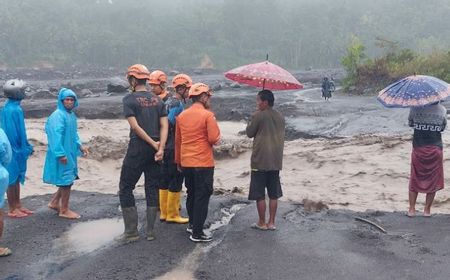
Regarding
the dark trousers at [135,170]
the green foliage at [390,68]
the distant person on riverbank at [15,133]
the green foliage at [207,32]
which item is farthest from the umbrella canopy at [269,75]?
the green foliage at [207,32]

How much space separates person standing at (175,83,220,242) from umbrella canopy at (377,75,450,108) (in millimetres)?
2303

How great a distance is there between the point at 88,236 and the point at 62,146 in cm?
113

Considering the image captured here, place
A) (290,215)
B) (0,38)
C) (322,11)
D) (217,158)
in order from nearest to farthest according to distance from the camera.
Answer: (290,215)
(217,158)
(0,38)
(322,11)

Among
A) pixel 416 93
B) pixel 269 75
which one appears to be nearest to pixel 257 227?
pixel 269 75

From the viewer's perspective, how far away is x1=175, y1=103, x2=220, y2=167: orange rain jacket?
550 cm

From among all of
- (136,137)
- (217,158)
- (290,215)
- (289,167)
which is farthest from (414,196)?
(217,158)

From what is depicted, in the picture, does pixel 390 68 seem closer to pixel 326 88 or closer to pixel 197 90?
pixel 326 88

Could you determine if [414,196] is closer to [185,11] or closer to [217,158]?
[217,158]

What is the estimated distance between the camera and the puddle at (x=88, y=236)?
5.57 m

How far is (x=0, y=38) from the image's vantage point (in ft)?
190

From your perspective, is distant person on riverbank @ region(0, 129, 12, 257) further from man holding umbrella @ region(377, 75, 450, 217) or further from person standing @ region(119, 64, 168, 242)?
man holding umbrella @ region(377, 75, 450, 217)

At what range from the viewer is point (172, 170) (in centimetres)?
612

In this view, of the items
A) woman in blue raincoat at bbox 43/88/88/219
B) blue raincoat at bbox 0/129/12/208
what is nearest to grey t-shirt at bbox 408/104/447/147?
woman in blue raincoat at bbox 43/88/88/219

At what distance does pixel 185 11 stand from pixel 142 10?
8.27 meters
